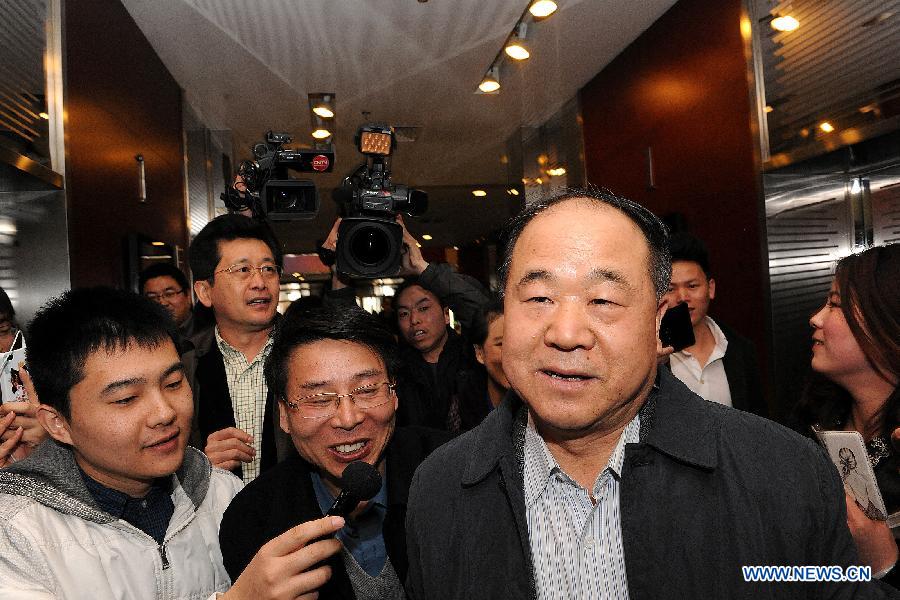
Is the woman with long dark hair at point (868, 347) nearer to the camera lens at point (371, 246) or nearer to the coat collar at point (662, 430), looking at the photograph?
the coat collar at point (662, 430)

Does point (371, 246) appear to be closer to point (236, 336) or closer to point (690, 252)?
point (236, 336)

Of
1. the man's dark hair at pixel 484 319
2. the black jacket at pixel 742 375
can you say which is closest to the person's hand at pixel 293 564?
the man's dark hair at pixel 484 319

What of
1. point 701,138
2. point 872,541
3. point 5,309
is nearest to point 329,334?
point 872,541

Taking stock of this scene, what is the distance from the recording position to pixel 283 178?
243 cm

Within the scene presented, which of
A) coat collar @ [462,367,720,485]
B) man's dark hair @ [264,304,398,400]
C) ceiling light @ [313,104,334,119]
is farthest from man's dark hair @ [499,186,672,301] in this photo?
ceiling light @ [313,104,334,119]

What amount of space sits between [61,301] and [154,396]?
32 centimetres

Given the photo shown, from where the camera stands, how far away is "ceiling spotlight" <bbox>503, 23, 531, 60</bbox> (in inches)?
170

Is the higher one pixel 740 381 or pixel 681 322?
pixel 681 322

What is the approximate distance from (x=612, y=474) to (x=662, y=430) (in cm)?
11

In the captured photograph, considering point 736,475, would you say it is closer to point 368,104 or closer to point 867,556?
point 867,556

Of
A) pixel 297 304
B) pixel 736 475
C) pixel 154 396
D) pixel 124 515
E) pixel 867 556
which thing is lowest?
pixel 867 556

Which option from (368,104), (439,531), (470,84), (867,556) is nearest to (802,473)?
(867,556)

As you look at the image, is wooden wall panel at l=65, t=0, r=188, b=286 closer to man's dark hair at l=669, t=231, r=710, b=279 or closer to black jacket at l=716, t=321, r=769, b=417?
man's dark hair at l=669, t=231, r=710, b=279

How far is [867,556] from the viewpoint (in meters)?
1.40
